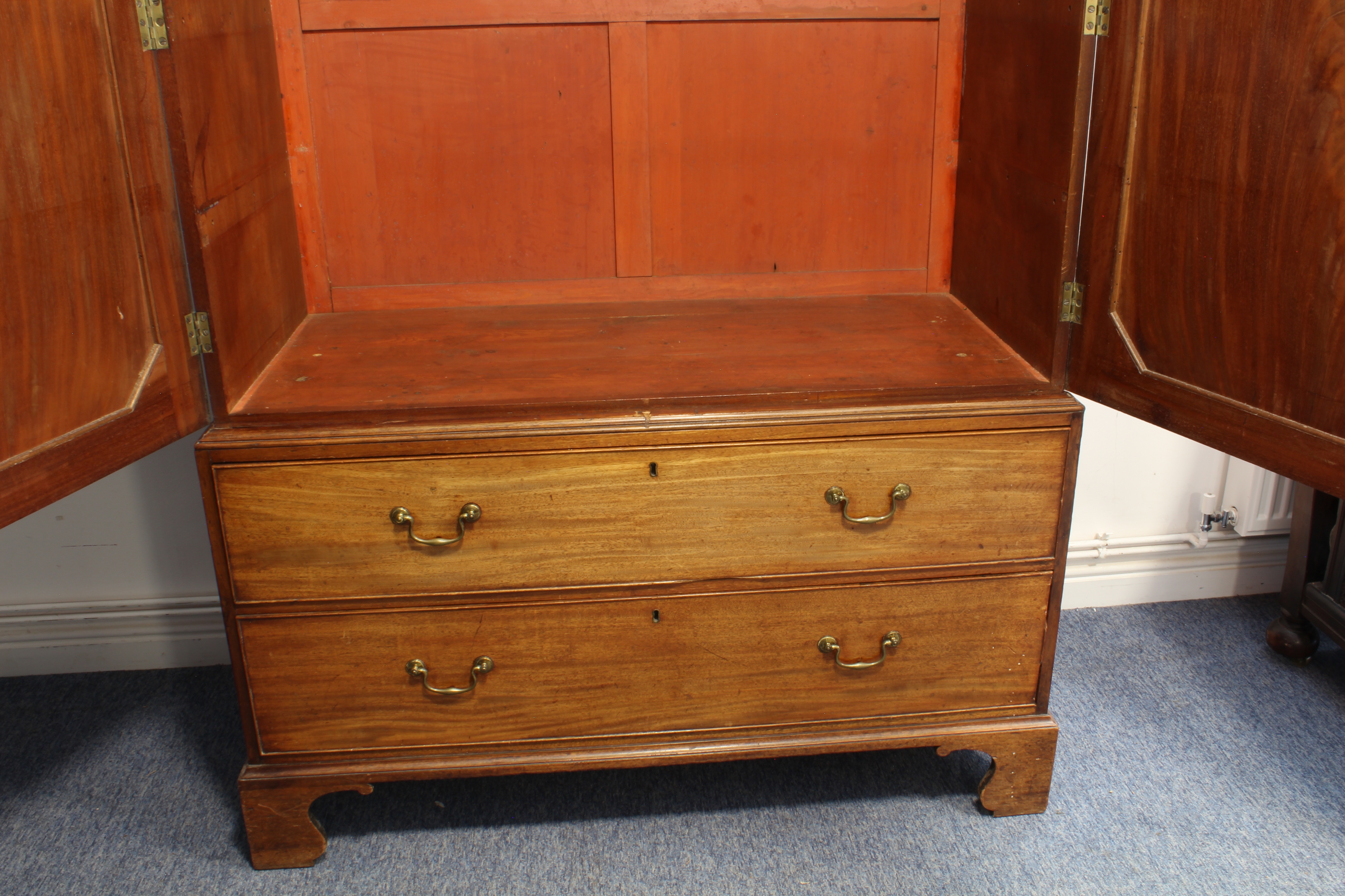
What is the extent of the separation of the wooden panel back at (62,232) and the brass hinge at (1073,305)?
128cm

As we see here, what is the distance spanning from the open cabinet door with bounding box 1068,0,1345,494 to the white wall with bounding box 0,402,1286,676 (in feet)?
2.90

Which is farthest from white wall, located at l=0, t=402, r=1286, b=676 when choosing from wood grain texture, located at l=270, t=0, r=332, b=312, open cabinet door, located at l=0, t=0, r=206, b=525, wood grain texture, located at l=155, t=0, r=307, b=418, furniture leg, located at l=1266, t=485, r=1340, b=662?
open cabinet door, located at l=0, t=0, r=206, b=525

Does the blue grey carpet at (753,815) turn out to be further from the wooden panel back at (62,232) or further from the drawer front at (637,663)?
the wooden panel back at (62,232)

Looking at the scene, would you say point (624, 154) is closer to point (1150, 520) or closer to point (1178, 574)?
point (1150, 520)

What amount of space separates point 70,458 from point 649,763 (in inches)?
37.9

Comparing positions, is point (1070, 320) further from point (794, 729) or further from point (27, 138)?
point (27, 138)

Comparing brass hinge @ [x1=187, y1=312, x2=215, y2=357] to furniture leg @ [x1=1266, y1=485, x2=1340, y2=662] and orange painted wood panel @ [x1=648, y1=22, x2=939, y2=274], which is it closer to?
orange painted wood panel @ [x1=648, y1=22, x2=939, y2=274]

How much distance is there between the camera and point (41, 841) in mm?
1792

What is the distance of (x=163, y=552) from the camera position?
7.25 feet

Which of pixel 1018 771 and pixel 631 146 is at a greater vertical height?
pixel 631 146

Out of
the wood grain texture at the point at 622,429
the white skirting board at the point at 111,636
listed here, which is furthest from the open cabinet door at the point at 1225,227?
the white skirting board at the point at 111,636

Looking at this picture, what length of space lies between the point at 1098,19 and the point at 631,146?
0.83m

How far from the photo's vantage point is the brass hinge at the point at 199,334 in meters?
1.44

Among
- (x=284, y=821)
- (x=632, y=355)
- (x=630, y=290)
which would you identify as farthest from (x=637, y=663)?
(x=630, y=290)
